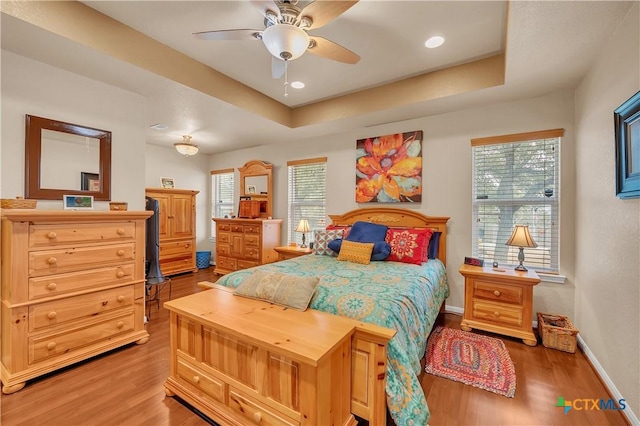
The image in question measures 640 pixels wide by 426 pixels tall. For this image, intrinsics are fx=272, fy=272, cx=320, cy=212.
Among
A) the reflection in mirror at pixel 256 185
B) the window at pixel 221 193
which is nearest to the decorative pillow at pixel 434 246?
the reflection in mirror at pixel 256 185

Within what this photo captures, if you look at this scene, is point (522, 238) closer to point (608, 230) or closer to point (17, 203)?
point (608, 230)

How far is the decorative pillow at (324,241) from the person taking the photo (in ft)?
10.8

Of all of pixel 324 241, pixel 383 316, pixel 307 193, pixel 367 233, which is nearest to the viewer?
pixel 383 316

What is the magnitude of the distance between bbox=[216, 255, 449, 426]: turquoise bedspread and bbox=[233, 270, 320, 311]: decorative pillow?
3.4 inches

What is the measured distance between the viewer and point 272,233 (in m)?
4.76

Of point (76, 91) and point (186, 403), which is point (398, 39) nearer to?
point (76, 91)

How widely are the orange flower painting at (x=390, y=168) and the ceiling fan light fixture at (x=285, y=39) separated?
7.37 ft

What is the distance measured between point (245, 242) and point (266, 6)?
3.67 m

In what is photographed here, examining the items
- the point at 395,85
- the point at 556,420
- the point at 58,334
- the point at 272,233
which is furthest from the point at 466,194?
the point at 58,334

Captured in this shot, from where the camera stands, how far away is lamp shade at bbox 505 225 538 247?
2637 millimetres

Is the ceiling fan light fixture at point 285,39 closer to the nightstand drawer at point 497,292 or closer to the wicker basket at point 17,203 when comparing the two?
the wicker basket at point 17,203

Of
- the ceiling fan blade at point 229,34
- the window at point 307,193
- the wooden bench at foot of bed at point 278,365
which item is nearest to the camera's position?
the wooden bench at foot of bed at point 278,365

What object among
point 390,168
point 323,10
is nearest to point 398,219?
point 390,168

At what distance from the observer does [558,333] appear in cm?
241
